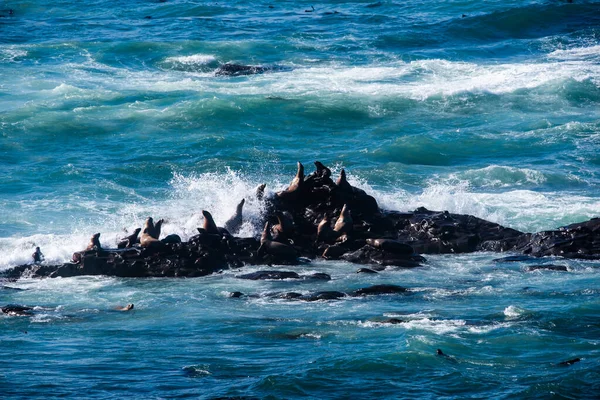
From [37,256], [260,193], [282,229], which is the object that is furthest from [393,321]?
[37,256]

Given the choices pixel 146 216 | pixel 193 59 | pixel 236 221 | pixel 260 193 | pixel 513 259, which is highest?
pixel 193 59

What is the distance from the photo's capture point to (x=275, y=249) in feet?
59.7

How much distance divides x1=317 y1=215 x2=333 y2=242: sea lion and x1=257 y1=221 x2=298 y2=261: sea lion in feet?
2.36

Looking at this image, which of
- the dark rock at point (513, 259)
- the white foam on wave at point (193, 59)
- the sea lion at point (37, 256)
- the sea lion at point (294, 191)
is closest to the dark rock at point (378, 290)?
the dark rock at point (513, 259)

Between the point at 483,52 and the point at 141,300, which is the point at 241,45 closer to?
the point at 483,52

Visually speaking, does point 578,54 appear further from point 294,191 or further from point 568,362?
point 568,362

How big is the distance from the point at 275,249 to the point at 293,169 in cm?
820

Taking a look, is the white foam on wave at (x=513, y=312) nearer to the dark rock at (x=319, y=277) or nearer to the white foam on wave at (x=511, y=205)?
the dark rock at (x=319, y=277)

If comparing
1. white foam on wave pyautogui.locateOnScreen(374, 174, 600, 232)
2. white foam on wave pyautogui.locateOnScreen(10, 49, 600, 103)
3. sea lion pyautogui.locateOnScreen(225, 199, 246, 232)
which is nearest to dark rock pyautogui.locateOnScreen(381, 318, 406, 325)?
sea lion pyautogui.locateOnScreen(225, 199, 246, 232)

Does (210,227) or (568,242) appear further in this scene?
(210,227)

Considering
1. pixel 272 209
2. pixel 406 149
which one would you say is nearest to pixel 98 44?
pixel 406 149

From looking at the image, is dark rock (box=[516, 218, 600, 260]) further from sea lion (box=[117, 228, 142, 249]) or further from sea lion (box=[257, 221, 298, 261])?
sea lion (box=[117, 228, 142, 249])

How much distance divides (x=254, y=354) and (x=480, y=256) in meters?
6.69

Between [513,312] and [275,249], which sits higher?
[275,249]
